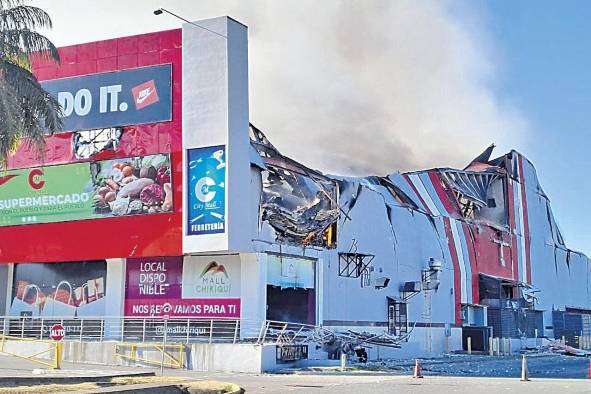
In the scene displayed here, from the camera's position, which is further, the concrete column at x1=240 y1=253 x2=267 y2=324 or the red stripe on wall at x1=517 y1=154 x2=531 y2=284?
the red stripe on wall at x1=517 y1=154 x2=531 y2=284

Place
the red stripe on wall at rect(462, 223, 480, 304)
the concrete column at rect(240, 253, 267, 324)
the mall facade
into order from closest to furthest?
the mall facade
the concrete column at rect(240, 253, 267, 324)
the red stripe on wall at rect(462, 223, 480, 304)

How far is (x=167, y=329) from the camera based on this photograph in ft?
123

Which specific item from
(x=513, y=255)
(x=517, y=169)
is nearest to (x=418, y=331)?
(x=513, y=255)

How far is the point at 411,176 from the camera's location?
57781 mm

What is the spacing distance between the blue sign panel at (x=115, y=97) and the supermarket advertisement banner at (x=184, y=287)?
6935 millimetres

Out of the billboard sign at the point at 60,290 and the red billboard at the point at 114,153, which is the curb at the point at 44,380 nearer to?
the red billboard at the point at 114,153

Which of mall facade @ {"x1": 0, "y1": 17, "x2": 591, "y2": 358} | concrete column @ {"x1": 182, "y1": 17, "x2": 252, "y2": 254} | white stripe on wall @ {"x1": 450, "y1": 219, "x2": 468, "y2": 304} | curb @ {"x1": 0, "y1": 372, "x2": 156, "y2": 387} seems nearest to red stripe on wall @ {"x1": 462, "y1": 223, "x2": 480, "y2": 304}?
white stripe on wall @ {"x1": 450, "y1": 219, "x2": 468, "y2": 304}

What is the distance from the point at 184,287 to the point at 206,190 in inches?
224

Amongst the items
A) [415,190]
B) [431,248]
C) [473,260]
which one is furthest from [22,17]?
A: [473,260]

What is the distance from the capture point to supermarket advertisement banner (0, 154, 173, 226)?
36469mm

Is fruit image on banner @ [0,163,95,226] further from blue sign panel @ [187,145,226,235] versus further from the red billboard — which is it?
blue sign panel @ [187,145,226,235]

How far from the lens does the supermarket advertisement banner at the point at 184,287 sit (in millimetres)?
36812

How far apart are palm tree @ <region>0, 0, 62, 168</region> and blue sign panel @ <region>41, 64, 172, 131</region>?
Answer: 8.62m

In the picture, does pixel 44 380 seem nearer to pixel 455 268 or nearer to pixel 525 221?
pixel 455 268
